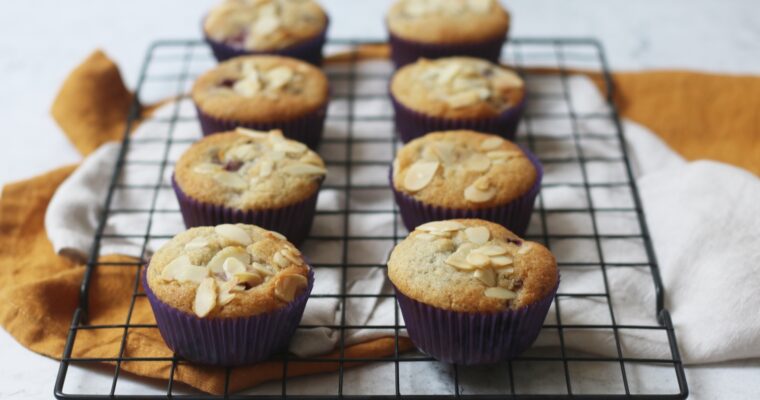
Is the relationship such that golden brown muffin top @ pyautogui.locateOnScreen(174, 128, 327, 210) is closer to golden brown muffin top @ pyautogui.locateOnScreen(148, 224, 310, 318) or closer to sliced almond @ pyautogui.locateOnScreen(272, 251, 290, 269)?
golden brown muffin top @ pyautogui.locateOnScreen(148, 224, 310, 318)

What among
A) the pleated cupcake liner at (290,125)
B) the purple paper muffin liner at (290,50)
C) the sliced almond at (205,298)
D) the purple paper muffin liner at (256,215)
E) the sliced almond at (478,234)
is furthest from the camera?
the purple paper muffin liner at (290,50)

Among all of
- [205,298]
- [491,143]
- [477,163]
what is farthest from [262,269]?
[491,143]

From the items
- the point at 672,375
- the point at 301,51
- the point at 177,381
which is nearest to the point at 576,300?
the point at 672,375

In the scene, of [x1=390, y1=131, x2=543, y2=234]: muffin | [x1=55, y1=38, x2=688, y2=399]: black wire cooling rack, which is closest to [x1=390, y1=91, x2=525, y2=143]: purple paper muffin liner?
[x1=55, y1=38, x2=688, y2=399]: black wire cooling rack

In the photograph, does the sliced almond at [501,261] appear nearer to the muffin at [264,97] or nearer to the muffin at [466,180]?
the muffin at [466,180]

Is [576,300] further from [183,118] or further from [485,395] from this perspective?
[183,118]

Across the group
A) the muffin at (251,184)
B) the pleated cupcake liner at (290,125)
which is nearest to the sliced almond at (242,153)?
the muffin at (251,184)
